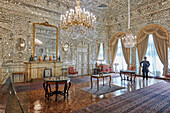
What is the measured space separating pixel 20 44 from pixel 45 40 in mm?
1529

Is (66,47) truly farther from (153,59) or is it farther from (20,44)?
(153,59)

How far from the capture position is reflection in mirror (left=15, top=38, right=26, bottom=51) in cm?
→ 692

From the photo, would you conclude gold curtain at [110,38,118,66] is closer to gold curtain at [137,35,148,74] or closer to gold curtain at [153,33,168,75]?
gold curtain at [137,35,148,74]

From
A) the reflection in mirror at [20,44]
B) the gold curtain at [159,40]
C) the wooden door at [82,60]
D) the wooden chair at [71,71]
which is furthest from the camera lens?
the wooden door at [82,60]

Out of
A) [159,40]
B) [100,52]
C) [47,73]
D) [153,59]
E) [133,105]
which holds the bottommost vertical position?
[133,105]

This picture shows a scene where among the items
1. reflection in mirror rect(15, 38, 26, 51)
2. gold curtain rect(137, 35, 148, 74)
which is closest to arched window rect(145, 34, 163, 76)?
gold curtain rect(137, 35, 148, 74)

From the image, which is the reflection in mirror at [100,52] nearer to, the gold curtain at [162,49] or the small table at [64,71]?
the small table at [64,71]

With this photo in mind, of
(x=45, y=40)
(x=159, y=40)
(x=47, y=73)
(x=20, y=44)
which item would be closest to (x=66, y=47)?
(x=45, y=40)

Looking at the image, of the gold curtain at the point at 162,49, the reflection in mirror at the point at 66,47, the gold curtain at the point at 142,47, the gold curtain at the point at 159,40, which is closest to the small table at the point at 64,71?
the reflection in mirror at the point at 66,47

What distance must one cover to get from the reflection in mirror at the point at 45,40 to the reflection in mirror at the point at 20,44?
0.70 meters

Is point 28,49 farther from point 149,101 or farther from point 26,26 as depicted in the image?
point 149,101

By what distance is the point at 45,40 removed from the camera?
25.6ft

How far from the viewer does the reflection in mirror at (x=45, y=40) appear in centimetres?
755

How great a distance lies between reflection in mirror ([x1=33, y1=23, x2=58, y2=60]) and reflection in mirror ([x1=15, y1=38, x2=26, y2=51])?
0.70 meters
